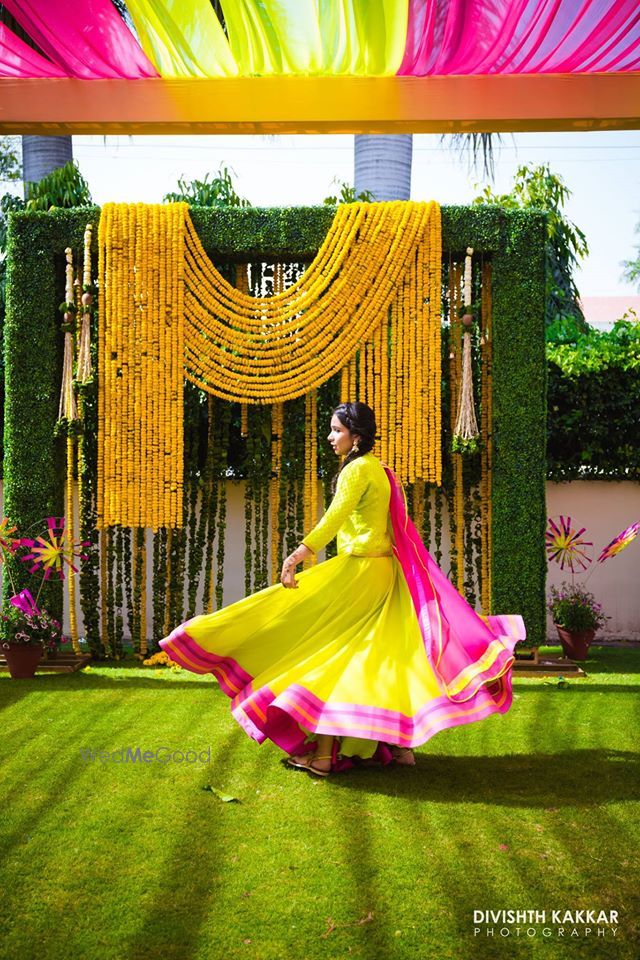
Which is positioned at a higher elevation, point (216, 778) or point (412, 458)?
point (412, 458)

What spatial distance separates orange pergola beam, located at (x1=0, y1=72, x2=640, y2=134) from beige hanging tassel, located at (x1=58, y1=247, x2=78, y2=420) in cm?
261

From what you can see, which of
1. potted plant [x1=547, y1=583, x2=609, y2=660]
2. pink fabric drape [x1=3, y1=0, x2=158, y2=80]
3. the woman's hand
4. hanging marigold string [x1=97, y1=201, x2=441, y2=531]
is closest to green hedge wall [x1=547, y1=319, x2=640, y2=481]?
potted plant [x1=547, y1=583, x2=609, y2=660]

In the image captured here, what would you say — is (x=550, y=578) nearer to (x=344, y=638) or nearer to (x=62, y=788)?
(x=344, y=638)

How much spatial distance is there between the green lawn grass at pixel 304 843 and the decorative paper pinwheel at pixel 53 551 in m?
1.45

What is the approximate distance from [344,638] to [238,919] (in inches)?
63.9

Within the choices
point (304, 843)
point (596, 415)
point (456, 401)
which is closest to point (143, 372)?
point (456, 401)

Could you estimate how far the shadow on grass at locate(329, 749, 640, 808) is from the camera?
4.21 meters

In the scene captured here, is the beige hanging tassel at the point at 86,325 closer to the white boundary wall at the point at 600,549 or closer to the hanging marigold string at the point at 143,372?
the hanging marigold string at the point at 143,372

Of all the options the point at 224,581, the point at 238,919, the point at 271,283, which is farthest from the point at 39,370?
the point at 238,919

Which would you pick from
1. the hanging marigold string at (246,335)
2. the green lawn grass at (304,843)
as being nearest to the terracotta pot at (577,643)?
the hanging marigold string at (246,335)

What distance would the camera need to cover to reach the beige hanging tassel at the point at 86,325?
6.90 m

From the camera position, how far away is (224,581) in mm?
8109

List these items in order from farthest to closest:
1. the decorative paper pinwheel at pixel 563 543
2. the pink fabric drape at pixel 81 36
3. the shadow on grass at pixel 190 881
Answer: the decorative paper pinwheel at pixel 563 543 → the pink fabric drape at pixel 81 36 → the shadow on grass at pixel 190 881

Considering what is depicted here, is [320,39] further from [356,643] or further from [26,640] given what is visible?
[26,640]
